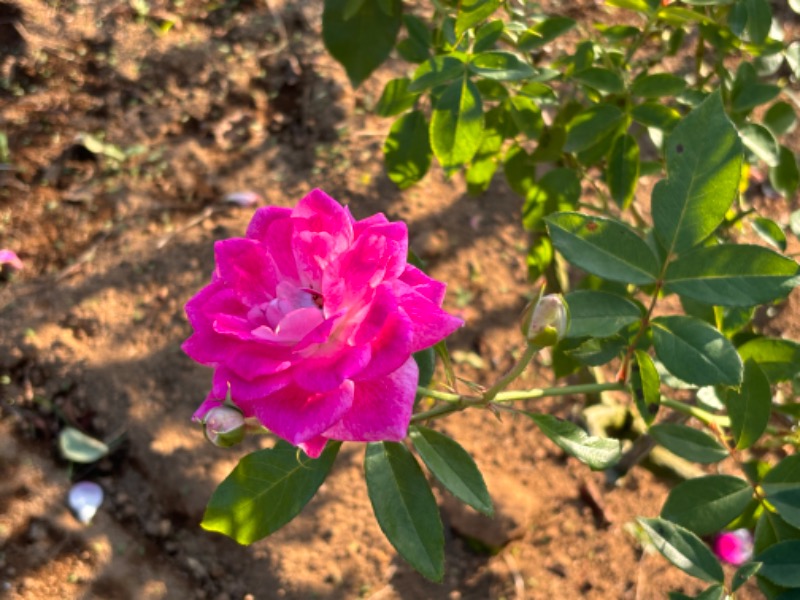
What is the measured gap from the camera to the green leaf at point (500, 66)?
1037mm

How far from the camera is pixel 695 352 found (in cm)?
89

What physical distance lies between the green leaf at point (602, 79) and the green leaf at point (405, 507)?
2.05ft

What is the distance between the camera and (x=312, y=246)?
75cm

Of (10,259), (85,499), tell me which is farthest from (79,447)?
(10,259)

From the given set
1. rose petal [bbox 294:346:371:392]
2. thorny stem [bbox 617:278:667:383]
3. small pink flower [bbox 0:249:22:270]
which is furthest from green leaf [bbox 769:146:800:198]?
small pink flower [bbox 0:249:22:270]

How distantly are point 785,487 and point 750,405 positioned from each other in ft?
0.35

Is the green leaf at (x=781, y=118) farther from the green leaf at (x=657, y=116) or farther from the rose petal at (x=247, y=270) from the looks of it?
the rose petal at (x=247, y=270)

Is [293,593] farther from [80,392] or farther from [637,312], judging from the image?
[637,312]

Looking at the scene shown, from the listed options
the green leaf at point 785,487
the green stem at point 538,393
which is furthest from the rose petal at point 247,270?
the green leaf at point 785,487

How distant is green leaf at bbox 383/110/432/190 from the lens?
133 cm

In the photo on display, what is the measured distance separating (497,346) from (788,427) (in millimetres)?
785

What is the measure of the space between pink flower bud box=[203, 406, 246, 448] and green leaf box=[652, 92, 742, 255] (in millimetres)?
514

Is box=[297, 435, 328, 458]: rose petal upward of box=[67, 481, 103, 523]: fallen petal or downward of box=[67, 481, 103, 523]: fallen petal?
upward

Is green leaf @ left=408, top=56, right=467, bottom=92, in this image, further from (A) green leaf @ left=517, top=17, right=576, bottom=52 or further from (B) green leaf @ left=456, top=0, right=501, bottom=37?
(A) green leaf @ left=517, top=17, right=576, bottom=52
